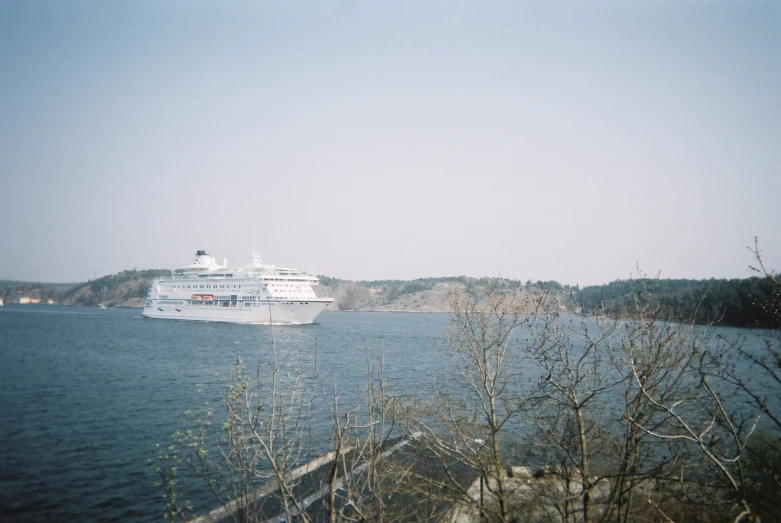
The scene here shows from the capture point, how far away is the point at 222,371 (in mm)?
25109

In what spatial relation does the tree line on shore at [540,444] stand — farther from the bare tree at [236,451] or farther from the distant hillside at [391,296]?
the distant hillside at [391,296]

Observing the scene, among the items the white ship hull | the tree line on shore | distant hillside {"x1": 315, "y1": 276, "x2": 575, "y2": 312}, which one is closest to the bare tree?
the tree line on shore

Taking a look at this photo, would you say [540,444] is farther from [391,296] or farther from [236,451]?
[391,296]

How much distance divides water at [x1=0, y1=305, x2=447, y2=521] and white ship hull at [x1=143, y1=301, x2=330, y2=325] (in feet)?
51.1

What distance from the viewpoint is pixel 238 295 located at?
196 feet

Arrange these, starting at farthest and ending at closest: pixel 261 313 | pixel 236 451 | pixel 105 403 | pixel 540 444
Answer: pixel 261 313 < pixel 105 403 < pixel 540 444 < pixel 236 451

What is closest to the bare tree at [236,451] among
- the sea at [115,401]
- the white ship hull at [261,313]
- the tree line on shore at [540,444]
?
the tree line on shore at [540,444]

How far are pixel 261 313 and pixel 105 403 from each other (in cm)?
3947

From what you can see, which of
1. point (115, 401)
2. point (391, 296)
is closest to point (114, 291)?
point (391, 296)

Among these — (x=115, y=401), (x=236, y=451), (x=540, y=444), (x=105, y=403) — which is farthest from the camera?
(x=115, y=401)

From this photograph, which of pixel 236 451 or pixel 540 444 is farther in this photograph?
pixel 540 444

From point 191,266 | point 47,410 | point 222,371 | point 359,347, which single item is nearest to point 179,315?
point 191,266

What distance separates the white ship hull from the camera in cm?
5616

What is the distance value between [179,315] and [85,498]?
2370 inches
